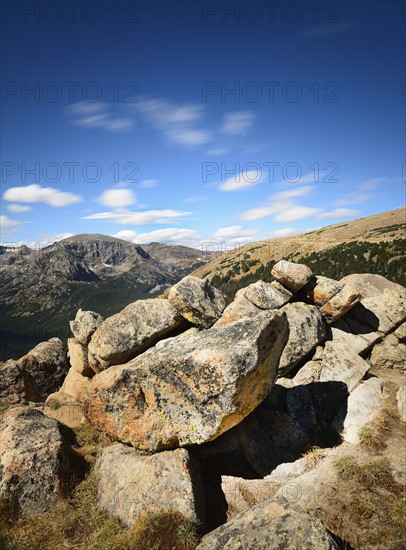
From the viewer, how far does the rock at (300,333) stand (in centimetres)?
1839

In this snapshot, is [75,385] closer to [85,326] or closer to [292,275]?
[85,326]

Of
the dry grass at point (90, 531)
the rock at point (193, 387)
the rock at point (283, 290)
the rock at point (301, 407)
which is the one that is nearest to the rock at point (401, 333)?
the rock at point (283, 290)

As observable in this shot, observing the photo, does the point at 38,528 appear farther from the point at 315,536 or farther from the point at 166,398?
the point at 315,536

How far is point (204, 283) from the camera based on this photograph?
68.2 ft

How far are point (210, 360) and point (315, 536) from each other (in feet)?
19.3

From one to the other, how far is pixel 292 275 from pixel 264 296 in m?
2.45

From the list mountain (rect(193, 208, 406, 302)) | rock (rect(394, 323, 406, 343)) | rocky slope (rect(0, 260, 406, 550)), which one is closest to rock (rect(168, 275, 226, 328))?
rocky slope (rect(0, 260, 406, 550))

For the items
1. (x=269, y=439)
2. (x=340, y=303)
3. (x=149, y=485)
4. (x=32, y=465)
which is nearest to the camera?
(x=149, y=485)

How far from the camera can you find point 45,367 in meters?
27.8

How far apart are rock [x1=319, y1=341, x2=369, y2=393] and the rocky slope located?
0.23 feet

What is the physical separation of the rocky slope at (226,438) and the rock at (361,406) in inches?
2.5

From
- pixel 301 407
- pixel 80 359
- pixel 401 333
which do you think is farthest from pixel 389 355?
pixel 80 359

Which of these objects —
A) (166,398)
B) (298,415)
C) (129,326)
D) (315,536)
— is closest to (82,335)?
(129,326)

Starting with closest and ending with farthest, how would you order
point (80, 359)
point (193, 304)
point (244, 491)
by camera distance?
point (244, 491) → point (193, 304) → point (80, 359)
